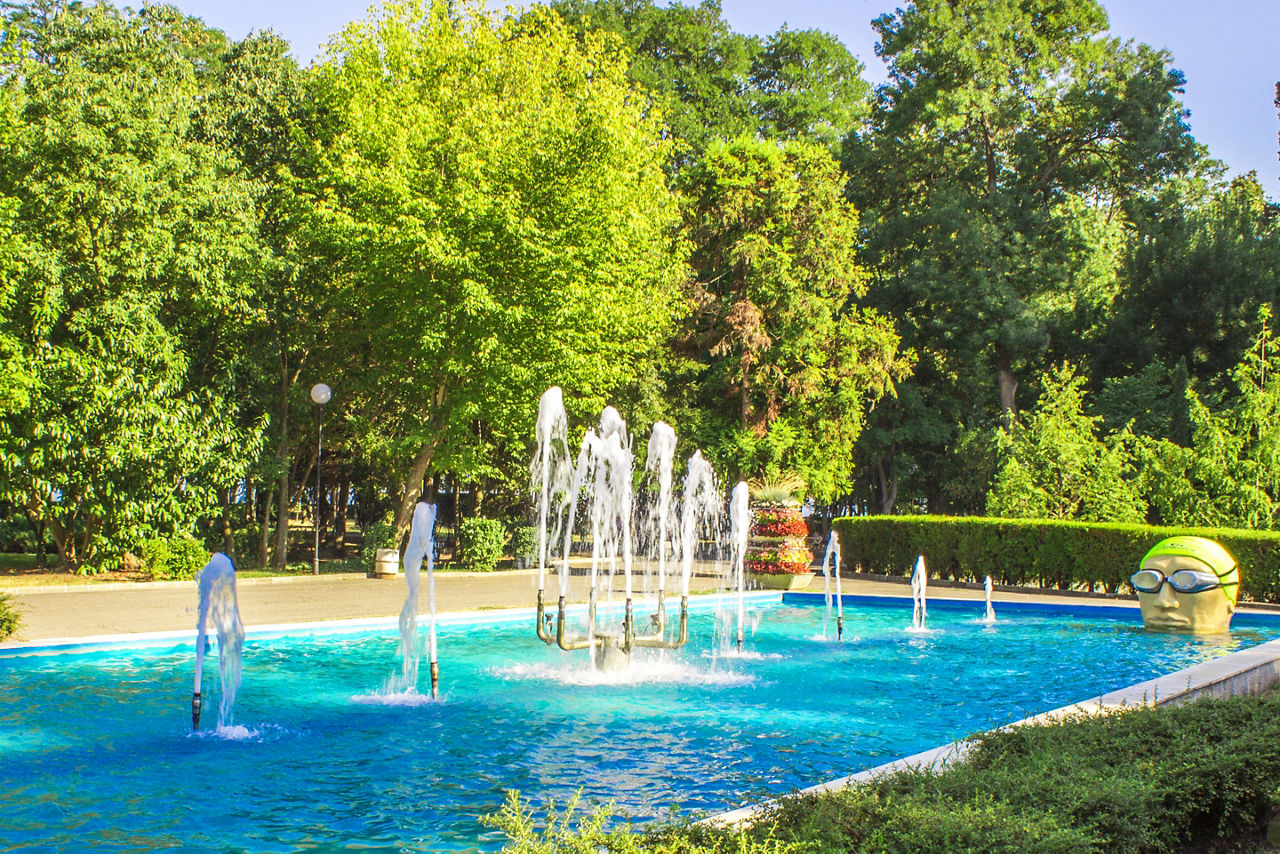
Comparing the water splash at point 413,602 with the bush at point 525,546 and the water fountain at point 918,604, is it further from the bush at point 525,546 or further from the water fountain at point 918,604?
the bush at point 525,546

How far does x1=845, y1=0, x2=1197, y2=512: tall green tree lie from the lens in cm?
3531

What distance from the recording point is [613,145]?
85.2ft

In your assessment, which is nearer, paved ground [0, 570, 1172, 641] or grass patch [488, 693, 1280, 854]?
grass patch [488, 693, 1280, 854]

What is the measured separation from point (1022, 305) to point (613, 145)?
15.6 metres

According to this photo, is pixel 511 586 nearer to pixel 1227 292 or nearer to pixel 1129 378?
pixel 1129 378

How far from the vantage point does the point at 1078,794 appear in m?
4.96

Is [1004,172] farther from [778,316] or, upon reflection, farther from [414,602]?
[414,602]

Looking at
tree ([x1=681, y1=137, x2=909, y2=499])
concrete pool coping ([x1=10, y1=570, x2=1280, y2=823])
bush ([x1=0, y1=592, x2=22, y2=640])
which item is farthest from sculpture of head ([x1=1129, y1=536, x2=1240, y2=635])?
tree ([x1=681, y1=137, x2=909, y2=499])

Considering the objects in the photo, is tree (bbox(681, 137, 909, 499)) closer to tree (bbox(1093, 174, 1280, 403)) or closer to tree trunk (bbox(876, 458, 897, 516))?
tree trunk (bbox(876, 458, 897, 516))

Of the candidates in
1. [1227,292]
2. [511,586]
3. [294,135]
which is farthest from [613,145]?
[1227,292]

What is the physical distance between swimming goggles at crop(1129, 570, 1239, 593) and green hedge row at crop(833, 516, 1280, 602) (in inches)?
173

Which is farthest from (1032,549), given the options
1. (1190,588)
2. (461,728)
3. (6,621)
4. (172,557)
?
(6,621)

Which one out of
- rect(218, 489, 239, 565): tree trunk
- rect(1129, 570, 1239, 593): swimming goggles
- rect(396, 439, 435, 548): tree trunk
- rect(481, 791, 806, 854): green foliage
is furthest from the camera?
rect(218, 489, 239, 565): tree trunk

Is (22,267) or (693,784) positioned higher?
(22,267)
